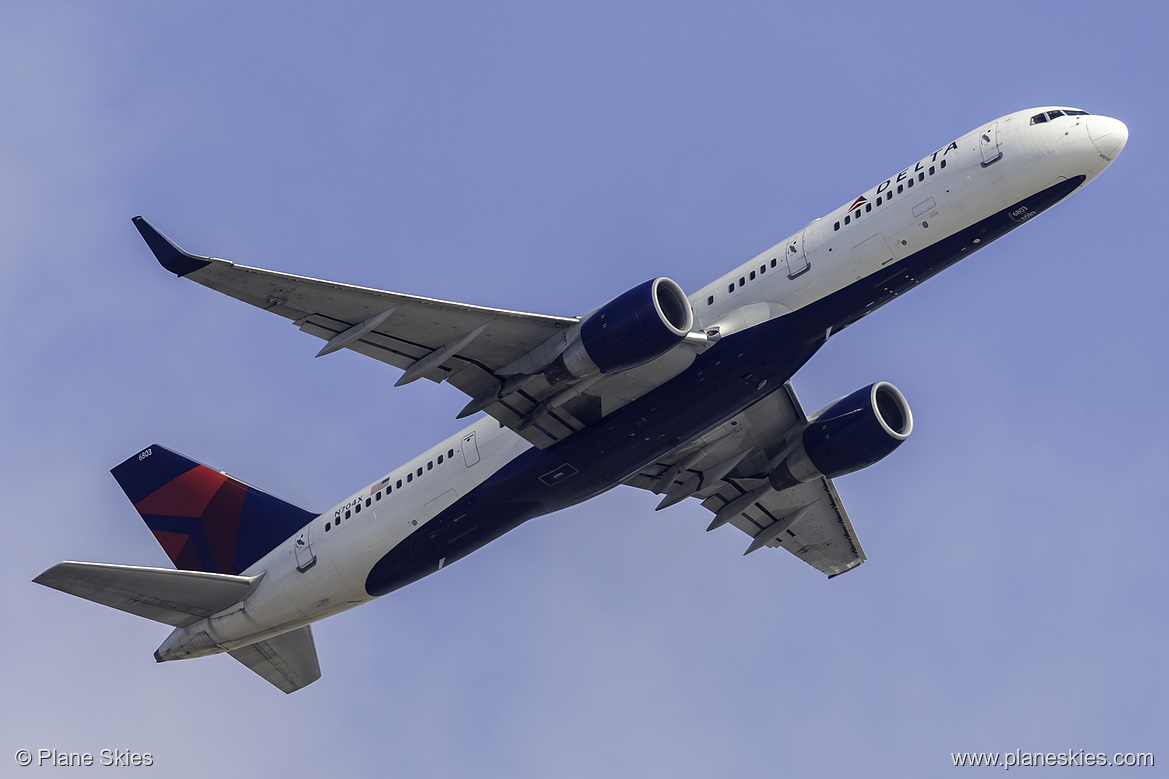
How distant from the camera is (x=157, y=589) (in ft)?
121

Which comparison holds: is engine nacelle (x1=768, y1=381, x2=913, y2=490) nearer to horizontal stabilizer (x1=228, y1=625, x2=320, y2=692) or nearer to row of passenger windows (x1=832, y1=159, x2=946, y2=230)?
row of passenger windows (x1=832, y1=159, x2=946, y2=230)

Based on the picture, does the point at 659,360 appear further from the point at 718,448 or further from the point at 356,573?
the point at 356,573

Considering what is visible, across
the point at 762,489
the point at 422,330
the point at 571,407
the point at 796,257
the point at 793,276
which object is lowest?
the point at 762,489

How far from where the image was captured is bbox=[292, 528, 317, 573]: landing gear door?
3775cm

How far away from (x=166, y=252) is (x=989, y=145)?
65.6ft

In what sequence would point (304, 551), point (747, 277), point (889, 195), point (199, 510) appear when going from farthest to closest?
point (199, 510) < point (304, 551) < point (747, 277) < point (889, 195)

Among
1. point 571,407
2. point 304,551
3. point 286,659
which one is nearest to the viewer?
point 571,407

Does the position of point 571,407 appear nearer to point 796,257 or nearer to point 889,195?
point 796,257

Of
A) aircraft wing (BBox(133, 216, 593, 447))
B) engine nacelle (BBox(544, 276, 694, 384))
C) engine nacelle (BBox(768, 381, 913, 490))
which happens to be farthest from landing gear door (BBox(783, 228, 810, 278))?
engine nacelle (BBox(768, 381, 913, 490))

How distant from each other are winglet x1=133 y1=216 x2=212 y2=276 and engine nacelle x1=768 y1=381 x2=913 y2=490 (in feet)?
63.4

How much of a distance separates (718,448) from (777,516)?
231 inches

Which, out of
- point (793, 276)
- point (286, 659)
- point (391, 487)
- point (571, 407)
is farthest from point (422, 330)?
point (286, 659)

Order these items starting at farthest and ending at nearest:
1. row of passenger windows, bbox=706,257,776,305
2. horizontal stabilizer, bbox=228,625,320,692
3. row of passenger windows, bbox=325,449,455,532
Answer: horizontal stabilizer, bbox=228,625,320,692 → row of passenger windows, bbox=325,449,455,532 → row of passenger windows, bbox=706,257,776,305

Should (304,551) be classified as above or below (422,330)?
below
